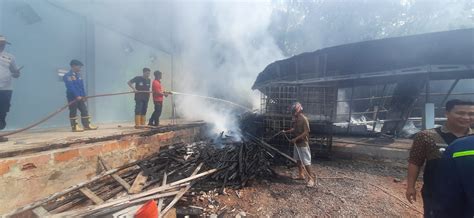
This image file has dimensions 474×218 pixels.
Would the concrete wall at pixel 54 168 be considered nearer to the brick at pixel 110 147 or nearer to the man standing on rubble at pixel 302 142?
the brick at pixel 110 147

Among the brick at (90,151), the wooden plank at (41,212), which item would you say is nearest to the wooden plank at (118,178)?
the brick at (90,151)

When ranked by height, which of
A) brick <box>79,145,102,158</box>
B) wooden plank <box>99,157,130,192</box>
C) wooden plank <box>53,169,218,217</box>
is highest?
brick <box>79,145,102,158</box>

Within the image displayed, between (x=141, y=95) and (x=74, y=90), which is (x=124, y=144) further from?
(x=141, y=95)

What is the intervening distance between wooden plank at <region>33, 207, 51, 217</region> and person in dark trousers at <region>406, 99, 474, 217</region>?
4.44 m

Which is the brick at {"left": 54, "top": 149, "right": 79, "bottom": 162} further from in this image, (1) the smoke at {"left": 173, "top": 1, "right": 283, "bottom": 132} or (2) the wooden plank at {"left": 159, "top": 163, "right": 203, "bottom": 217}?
(1) the smoke at {"left": 173, "top": 1, "right": 283, "bottom": 132}

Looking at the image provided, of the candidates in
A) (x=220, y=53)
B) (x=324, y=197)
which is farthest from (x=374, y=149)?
(x=220, y=53)

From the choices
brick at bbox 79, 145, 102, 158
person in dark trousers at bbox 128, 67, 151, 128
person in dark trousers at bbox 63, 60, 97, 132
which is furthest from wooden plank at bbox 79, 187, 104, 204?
person in dark trousers at bbox 128, 67, 151, 128

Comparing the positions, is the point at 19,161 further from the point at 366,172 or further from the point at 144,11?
the point at 144,11

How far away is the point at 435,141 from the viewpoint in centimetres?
249

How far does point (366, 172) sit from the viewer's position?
19.6 feet

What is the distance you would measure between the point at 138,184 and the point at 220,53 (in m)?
12.8

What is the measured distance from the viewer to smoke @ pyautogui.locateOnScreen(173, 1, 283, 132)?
41.3 feet

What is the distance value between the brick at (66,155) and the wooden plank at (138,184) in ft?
3.47

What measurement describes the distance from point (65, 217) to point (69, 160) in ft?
3.80
